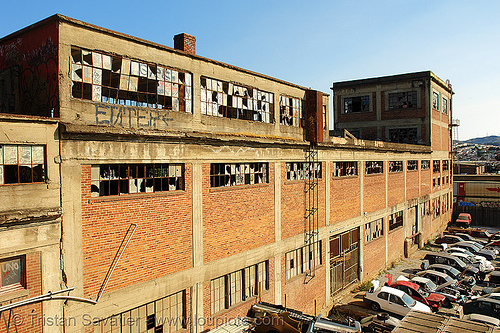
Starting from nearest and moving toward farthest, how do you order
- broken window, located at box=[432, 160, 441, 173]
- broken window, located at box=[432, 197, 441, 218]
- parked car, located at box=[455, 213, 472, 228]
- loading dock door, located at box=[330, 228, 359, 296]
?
loading dock door, located at box=[330, 228, 359, 296]
broken window, located at box=[432, 197, 441, 218]
broken window, located at box=[432, 160, 441, 173]
parked car, located at box=[455, 213, 472, 228]

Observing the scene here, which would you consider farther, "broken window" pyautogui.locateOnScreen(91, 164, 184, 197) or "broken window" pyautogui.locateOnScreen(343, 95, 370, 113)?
"broken window" pyautogui.locateOnScreen(343, 95, 370, 113)

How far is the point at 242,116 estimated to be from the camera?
54.4ft

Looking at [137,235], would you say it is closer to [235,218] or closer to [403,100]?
[235,218]

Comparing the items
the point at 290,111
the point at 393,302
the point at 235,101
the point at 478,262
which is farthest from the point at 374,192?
the point at 235,101

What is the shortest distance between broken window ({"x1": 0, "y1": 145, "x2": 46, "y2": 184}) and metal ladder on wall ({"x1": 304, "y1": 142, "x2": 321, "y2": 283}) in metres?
13.4

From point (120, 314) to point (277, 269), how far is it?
822cm

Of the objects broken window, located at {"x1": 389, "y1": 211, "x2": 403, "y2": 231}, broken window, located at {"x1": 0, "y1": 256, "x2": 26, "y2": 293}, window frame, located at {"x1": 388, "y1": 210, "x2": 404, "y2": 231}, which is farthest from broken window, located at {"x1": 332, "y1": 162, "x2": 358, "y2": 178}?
broken window, located at {"x1": 0, "y1": 256, "x2": 26, "y2": 293}

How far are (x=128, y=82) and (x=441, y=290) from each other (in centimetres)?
2242

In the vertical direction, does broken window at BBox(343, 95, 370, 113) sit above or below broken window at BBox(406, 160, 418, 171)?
above

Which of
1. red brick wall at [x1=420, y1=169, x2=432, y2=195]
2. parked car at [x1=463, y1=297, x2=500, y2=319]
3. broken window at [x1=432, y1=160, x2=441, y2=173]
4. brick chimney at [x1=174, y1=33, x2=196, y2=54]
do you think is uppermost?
brick chimney at [x1=174, y1=33, x2=196, y2=54]

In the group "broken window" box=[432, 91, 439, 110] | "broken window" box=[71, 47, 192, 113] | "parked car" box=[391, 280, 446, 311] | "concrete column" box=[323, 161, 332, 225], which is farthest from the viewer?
"broken window" box=[432, 91, 439, 110]

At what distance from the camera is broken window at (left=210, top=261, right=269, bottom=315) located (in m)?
14.7

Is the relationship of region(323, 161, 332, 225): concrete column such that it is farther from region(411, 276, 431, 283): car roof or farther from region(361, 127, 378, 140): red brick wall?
region(361, 127, 378, 140): red brick wall

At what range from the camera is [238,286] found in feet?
Result: 51.5
